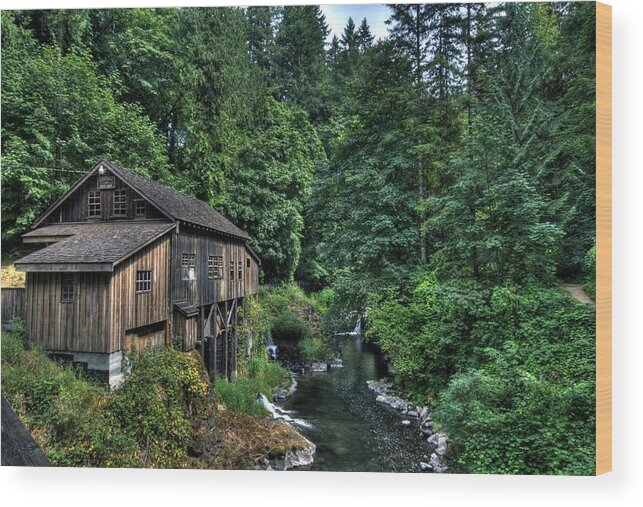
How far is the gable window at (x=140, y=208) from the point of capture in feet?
18.3

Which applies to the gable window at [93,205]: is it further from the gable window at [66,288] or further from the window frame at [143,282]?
the window frame at [143,282]

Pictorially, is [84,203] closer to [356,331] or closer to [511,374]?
[511,374]

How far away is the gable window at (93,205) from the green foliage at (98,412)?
1943mm

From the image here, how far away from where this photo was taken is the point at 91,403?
4344mm

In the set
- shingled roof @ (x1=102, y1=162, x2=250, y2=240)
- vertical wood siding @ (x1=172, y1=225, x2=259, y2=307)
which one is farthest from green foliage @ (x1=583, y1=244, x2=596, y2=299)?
vertical wood siding @ (x1=172, y1=225, x2=259, y2=307)

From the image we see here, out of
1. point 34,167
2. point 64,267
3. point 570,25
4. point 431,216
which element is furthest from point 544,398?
point 34,167

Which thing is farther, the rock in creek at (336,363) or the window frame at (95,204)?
the rock in creek at (336,363)

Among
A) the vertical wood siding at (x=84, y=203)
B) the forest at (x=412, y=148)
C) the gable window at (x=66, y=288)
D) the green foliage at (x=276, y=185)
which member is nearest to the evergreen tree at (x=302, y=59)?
the forest at (x=412, y=148)

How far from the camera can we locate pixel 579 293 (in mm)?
4617

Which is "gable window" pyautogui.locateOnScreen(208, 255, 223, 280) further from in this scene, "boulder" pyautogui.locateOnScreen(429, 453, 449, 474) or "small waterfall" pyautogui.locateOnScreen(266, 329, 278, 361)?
"boulder" pyautogui.locateOnScreen(429, 453, 449, 474)

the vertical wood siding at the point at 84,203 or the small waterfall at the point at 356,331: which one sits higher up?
the vertical wood siding at the point at 84,203

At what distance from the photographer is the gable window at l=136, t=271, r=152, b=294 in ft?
16.5

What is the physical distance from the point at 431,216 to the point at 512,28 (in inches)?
112

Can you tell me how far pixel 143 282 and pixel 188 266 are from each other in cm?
106
